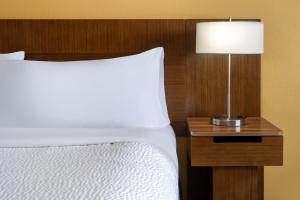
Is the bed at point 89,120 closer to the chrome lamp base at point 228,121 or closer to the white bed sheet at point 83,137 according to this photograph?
the white bed sheet at point 83,137

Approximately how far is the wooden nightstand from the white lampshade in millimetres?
386

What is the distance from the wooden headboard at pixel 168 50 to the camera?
8.70 ft

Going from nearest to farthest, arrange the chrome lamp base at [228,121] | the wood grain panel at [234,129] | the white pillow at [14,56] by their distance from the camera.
Answer: the wood grain panel at [234,129], the chrome lamp base at [228,121], the white pillow at [14,56]

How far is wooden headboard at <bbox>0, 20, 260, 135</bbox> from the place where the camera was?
2.65 m

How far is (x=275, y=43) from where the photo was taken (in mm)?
2693

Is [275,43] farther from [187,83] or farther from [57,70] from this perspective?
[57,70]

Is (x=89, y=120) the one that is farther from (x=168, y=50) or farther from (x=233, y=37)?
(x=233, y=37)

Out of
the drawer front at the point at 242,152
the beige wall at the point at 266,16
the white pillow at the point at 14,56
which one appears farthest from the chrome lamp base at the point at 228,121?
the white pillow at the point at 14,56

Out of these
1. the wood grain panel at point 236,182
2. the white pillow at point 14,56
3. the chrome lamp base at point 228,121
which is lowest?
the wood grain panel at point 236,182

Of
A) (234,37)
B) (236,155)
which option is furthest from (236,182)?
(234,37)

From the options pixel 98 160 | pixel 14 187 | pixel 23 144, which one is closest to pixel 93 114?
pixel 23 144

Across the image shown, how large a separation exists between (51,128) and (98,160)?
72 centimetres

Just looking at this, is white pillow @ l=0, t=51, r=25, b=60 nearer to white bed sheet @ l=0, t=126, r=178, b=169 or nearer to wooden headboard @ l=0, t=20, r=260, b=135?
wooden headboard @ l=0, t=20, r=260, b=135

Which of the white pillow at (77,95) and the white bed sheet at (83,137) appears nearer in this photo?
the white bed sheet at (83,137)
